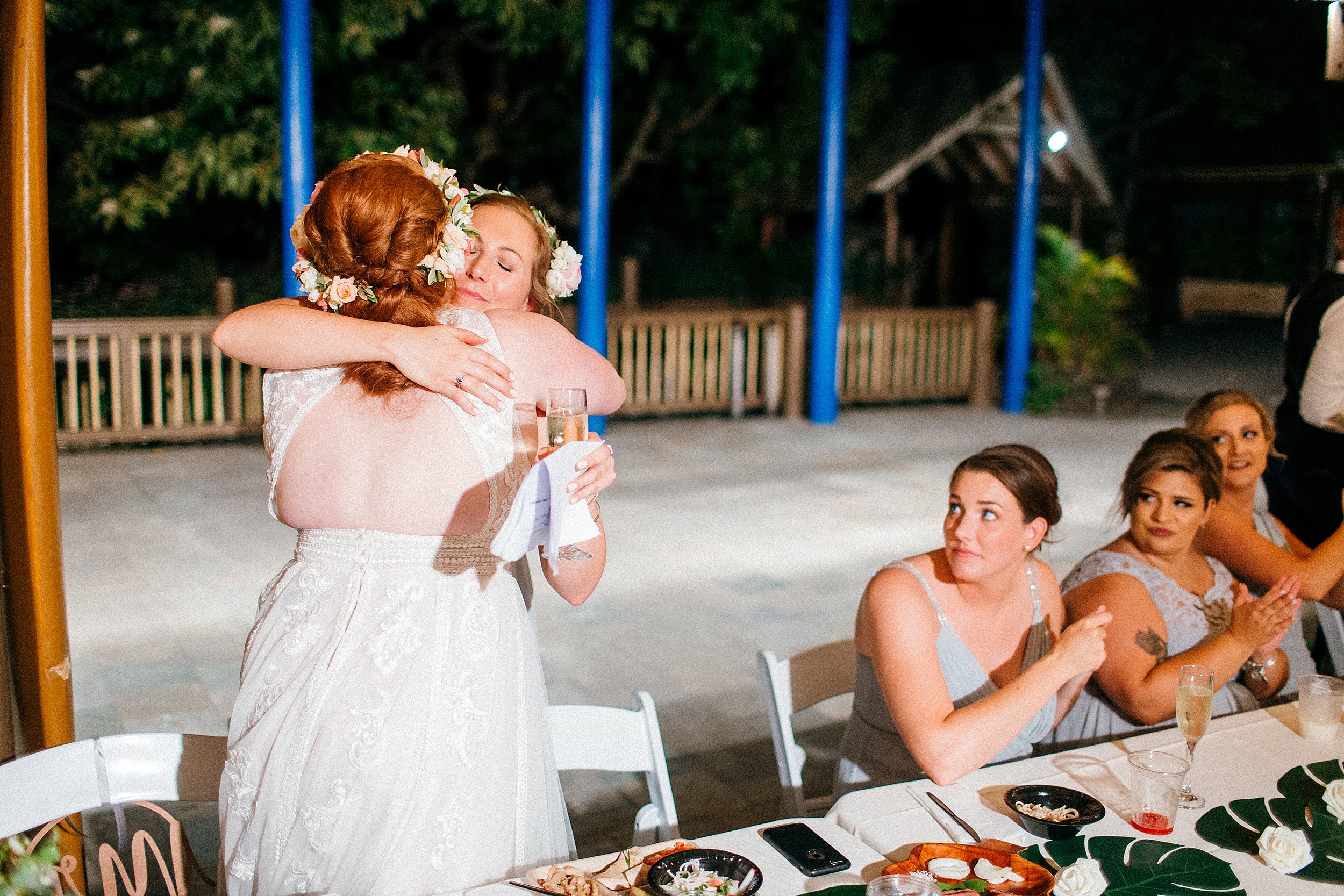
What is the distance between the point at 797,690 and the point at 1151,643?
857mm

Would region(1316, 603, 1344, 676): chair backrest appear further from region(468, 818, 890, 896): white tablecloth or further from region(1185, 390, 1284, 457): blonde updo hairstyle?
region(468, 818, 890, 896): white tablecloth

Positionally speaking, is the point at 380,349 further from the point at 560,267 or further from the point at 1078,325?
the point at 1078,325

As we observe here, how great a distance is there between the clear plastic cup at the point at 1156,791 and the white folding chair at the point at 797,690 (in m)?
0.79

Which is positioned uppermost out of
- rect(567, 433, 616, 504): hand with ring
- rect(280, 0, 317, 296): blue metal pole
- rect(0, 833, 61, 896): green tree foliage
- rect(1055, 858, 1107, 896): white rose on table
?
rect(280, 0, 317, 296): blue metal pole

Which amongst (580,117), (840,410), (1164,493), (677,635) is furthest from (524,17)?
(1164,493)

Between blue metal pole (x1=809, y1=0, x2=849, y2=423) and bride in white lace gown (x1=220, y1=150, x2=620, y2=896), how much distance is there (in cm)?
881

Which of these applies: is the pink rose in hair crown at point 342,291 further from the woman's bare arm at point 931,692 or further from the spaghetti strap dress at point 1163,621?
the spaghetti strap dress at point 1163,621

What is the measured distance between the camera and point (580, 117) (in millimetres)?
14094

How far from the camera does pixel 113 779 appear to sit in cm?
219

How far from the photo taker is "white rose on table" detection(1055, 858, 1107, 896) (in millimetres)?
1726

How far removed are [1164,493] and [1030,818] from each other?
1238 mm

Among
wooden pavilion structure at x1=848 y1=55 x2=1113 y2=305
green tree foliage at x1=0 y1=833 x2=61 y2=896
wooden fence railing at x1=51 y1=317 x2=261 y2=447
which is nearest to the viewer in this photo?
green tree foliage at x1=0 y1=833 x2=61 y2=896

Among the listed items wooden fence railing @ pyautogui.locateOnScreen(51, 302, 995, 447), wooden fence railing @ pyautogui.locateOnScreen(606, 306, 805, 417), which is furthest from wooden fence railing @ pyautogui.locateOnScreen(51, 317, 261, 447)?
wooden fence railing @ pyautogui.locateOnScreen(606, 306, 805, 417)

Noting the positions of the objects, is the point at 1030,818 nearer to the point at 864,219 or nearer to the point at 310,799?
the point at 310,799
